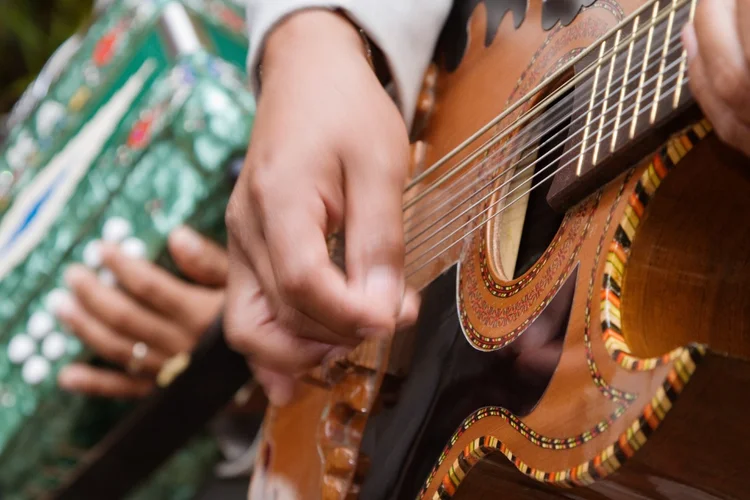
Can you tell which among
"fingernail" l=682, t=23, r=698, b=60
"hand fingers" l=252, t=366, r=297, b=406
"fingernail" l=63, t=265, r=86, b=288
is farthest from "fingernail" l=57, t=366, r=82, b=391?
"fingernail" l=682, t=23, r=698, b=60

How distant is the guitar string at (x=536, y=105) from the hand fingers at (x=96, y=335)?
1.71 feet

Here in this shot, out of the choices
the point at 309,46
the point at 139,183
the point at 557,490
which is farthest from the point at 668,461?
the point at 139,183

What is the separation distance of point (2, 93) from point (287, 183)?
1922mm

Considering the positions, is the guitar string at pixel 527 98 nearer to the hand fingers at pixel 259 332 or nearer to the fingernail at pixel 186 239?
the hand fingers at pixel 259 332

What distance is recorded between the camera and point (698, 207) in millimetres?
454

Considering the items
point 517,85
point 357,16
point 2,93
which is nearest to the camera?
point 517,85

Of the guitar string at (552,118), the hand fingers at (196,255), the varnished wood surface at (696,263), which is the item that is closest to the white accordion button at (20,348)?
the hand fingers at (196,255)

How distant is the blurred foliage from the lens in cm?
212

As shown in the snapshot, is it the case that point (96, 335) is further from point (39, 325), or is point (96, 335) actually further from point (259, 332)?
point (259, 332)

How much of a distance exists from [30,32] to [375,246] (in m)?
1.92

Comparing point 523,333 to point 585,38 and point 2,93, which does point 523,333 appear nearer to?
point 585,38

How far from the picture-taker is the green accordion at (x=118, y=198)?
3.33ft

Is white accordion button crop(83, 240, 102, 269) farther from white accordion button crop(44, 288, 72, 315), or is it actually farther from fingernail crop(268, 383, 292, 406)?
fingernail crop(268, 383, 292, 406)

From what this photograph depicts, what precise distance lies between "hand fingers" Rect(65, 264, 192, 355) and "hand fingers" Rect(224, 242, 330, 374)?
1.35 ft
